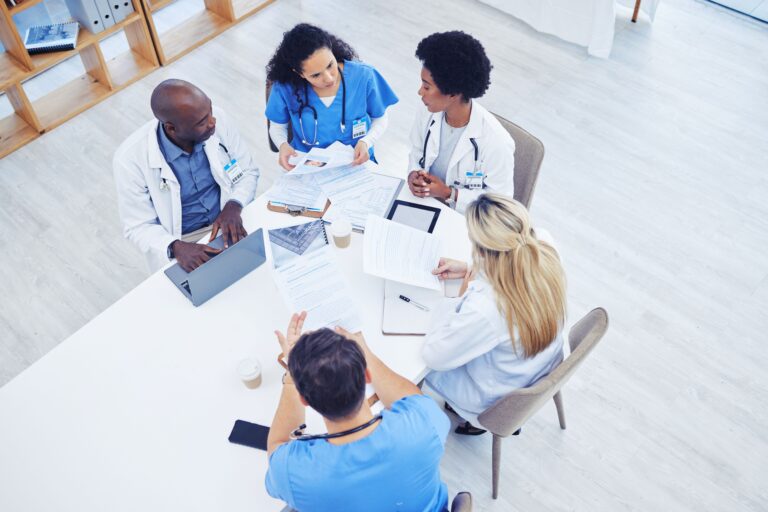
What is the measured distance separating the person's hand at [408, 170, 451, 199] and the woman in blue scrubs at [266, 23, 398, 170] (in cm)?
24

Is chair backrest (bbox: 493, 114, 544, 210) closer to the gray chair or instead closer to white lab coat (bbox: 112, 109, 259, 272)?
the gray chair

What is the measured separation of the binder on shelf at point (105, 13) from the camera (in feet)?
12.1

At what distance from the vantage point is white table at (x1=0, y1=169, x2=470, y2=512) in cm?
171

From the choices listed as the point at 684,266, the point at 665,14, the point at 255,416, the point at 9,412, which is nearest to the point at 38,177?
the point at 9,412

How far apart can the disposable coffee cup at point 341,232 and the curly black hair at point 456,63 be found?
0.64m


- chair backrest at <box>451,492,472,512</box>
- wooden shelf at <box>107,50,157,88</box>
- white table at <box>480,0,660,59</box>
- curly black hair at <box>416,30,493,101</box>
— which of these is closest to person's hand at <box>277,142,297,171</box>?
curly black hair at <box>416,30,493,101</box>

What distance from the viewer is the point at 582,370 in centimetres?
284

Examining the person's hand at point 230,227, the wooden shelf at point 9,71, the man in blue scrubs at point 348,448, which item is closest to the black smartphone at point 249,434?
the man in blue scrubs at point 348,448

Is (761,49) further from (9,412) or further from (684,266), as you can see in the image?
(9,412)

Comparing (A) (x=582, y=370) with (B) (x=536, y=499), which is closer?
(B) (x=536, y=499)

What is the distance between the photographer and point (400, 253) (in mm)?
2154

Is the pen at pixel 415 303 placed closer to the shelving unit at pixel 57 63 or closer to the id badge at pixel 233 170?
the id badge at pixel 233 170

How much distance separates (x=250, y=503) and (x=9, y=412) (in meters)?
0.80

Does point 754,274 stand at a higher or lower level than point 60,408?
lower
